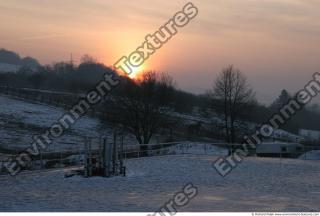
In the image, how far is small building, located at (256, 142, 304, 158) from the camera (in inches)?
1863

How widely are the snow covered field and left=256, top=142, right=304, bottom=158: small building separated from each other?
66.2ft

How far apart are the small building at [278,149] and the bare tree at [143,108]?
32.1ft

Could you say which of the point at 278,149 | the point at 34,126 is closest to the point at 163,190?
the point at 278,149

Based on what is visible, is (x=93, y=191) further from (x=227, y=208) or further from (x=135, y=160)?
(x=135, y=160)

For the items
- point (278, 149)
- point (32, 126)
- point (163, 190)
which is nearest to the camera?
point (163, 190)

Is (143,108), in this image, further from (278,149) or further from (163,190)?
(163,190)

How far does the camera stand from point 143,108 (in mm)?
50844

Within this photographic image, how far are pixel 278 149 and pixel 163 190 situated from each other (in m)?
31.8

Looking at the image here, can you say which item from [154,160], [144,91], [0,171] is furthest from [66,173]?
[144,91]

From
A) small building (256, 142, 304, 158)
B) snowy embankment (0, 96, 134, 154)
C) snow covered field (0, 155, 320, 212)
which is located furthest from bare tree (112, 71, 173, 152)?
snow covered field (0, 155, 320, 212)

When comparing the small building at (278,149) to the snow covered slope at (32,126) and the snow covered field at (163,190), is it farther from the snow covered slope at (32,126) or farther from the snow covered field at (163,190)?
the snow covered field at (163,190)

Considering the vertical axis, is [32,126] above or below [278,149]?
above

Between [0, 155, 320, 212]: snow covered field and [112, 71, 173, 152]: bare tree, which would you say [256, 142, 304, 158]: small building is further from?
[0, 155, 320, 212]: snow covered field

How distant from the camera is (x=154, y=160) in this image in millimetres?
30625
